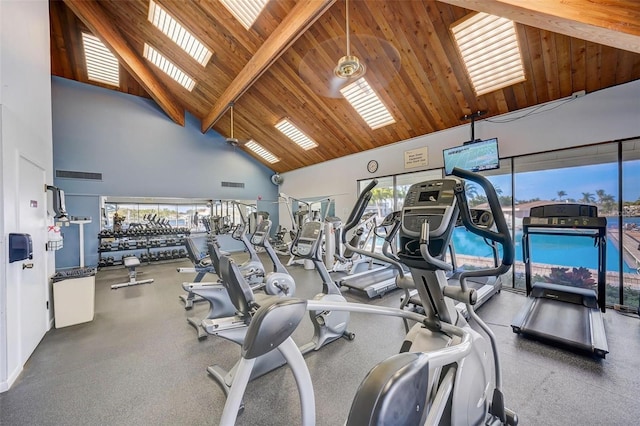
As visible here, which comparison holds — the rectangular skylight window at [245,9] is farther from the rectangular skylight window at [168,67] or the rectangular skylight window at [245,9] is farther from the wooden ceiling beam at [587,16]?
the wooden ceiling beam at [587,16]

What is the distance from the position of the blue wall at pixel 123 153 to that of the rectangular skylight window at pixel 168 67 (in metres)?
2.03

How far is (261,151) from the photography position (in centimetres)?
962

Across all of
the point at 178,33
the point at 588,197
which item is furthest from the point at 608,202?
the point at 178,33

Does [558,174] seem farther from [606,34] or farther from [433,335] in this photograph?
[433,335]

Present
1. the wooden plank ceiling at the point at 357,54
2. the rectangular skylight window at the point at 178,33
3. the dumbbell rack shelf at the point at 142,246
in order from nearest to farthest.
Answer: the wooden plank ceiling at the point at 357,54 → the rectangular skylight window at the point at 178,33 → the dumbbell rack shelf at the point at 142,246

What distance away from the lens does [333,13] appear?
3.79 meters

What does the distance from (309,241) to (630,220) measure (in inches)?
185

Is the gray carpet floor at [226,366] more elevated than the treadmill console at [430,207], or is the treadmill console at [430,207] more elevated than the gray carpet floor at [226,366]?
the treadmill console at [430,207]

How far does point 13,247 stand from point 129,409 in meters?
1.79

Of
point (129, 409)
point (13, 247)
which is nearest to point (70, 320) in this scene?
point (13, 247)

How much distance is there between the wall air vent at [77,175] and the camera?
6742mm

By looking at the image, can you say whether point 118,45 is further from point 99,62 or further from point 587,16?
point 587,16

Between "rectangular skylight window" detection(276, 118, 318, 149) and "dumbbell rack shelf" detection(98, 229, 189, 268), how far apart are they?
455 cm

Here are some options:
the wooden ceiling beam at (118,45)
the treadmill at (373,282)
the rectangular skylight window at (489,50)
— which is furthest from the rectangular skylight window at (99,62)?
the treadmill at (373,282)
